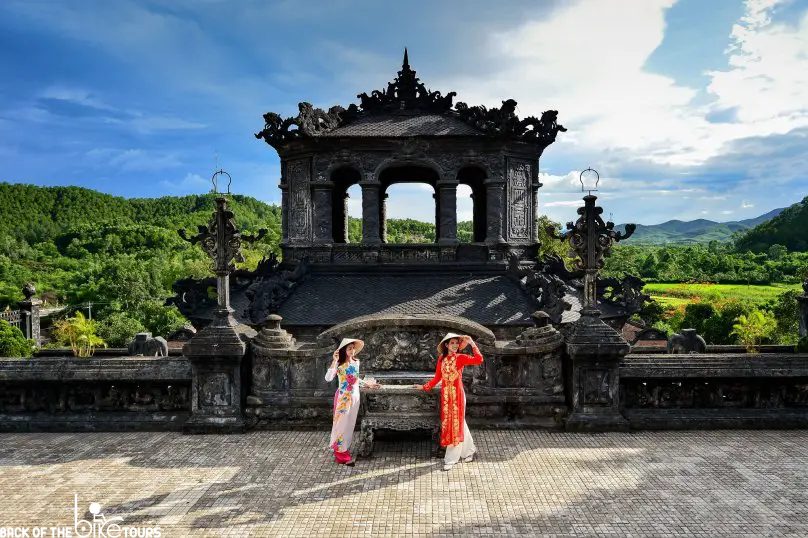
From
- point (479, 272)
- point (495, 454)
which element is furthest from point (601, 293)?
point (495, 454)

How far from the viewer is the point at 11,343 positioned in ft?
52.8

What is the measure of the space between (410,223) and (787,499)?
6717 centimetres

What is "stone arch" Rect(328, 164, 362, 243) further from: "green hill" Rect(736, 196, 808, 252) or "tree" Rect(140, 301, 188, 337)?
"green hill" Rect(736, 196, 808, 252)

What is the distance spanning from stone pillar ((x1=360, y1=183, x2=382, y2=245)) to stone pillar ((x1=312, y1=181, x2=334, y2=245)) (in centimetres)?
95

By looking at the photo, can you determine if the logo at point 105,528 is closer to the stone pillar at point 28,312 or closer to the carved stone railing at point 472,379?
the carved stone railing at point 472,379

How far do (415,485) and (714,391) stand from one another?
5504 mm

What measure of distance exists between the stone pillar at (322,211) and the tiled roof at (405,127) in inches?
57.8

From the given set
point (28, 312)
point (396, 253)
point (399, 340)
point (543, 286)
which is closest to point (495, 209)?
point (543, 286)

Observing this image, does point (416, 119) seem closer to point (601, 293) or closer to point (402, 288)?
point (402, 288)

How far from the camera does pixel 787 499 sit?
21.8 feet

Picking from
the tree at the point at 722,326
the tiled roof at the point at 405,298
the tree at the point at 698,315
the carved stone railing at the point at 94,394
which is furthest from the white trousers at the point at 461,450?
the tree at the point at 698,315

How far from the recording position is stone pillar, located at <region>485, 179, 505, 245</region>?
15766 mm

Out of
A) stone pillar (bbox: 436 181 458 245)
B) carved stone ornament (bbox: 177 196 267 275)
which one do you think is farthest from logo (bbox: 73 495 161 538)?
stone pillar (bbox: 436 181 458 245)

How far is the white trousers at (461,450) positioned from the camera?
780 cm
